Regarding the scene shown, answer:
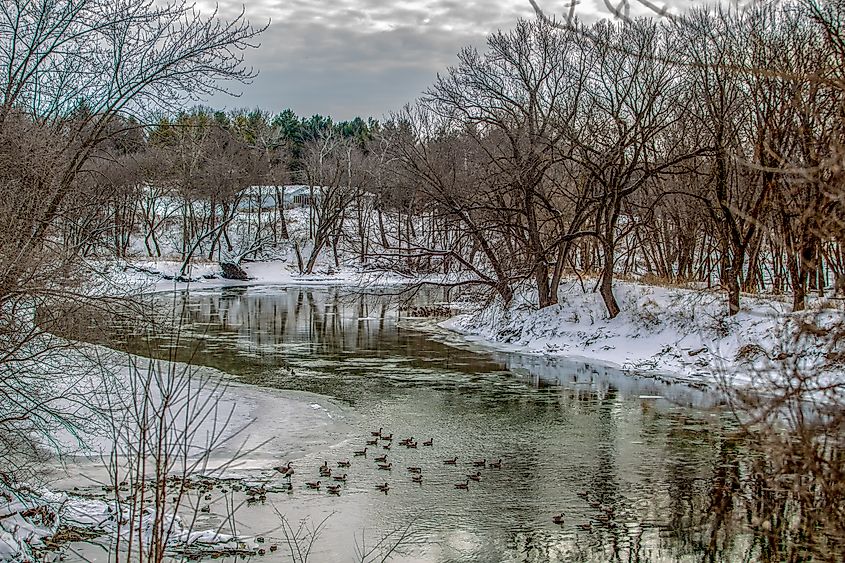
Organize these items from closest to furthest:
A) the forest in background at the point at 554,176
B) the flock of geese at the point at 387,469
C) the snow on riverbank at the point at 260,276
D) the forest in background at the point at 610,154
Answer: the forest in background at the point at 554,176 < the flock of geese at the point at 387,469 < the forest in background at the point at 610,154 < the snow on riverbank at the point at 260,276

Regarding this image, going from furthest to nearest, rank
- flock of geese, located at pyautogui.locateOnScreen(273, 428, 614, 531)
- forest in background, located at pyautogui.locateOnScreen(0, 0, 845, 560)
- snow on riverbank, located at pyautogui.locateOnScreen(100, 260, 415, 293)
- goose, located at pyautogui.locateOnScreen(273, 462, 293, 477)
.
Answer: snow on riverbank, located at pyautogui.locateOnScreen(100, 260, 415, 293), goose, located at pyautogui.locateOnScreen(273, 462, 293, 477), flock of geese, located at pyautogui.locateOnScreen(273, 428, 614, 531), forest in background, located at pyautogui.locateOnScreen(0, 0, 845, 560)

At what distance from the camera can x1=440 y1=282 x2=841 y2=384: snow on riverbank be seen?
19.2 m

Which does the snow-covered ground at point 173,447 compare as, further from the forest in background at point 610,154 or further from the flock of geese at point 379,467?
the forest in background at point 610,154

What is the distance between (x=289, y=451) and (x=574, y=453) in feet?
14.1

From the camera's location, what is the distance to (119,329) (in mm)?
10570

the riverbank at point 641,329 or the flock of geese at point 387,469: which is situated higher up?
the riverbank at point 641,329

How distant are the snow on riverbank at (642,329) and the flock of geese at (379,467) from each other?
719cm

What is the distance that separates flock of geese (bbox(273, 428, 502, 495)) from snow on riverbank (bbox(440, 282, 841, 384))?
7.19 metres

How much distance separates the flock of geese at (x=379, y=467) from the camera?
35.9 ft

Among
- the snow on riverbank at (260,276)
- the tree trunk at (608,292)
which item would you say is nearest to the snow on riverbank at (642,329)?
the tree trunk at (608,292)

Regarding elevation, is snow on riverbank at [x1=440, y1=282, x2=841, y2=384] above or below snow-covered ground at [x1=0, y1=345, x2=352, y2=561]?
above

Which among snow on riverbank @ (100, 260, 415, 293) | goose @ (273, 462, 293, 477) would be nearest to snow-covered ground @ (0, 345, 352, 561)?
goose @ (273, 462, 293, 477)

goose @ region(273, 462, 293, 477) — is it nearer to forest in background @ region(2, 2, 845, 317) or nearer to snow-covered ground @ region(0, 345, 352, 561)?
snow-covered ground @ region(0, 345, 352, 561)

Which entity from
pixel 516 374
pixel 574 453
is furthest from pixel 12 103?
pixel 516 374
